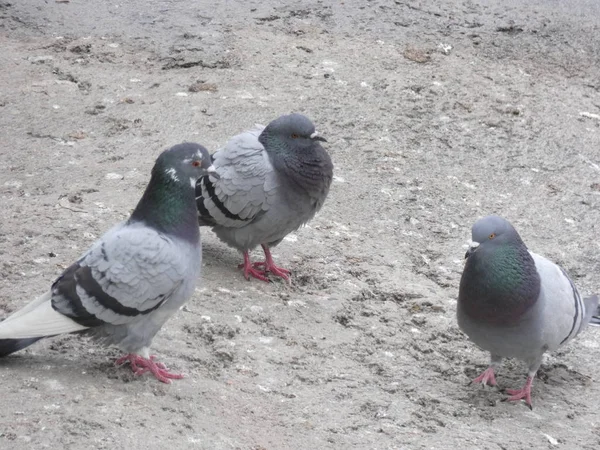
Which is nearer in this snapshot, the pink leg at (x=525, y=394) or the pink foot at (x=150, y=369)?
the pink foot at (x=150, y=369)

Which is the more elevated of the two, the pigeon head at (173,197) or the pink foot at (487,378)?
the pigeon head at (173,197)

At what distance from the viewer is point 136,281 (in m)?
4.16

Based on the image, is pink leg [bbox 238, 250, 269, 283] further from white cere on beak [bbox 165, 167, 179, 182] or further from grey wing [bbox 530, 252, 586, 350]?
grey wing [bbox 530, 252, 586, 350]

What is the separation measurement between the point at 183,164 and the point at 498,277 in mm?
1630

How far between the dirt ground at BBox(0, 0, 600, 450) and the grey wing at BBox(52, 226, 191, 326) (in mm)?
334

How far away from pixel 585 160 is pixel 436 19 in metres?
2.40

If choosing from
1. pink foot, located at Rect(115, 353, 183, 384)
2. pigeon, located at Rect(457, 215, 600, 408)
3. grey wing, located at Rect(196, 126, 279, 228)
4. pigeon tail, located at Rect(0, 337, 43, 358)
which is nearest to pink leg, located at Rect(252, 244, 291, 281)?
grey wing, located at Rect(196, 126, 279, 228)

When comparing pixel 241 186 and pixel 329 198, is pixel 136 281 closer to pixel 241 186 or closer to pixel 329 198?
pixel 241 186

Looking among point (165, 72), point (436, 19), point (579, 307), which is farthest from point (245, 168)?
point (436, 19)

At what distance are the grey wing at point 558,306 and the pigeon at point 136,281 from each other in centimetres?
177

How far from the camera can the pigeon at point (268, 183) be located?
561 centimetres

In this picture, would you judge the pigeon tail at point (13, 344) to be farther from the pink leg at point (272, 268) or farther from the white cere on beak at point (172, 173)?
the pink leg at point (272, 268)

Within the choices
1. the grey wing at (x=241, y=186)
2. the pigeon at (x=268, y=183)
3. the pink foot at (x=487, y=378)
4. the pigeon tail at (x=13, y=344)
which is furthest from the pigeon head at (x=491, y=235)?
the pigeon tail at (x=13, y=344)

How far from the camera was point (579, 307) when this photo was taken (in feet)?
16.0
